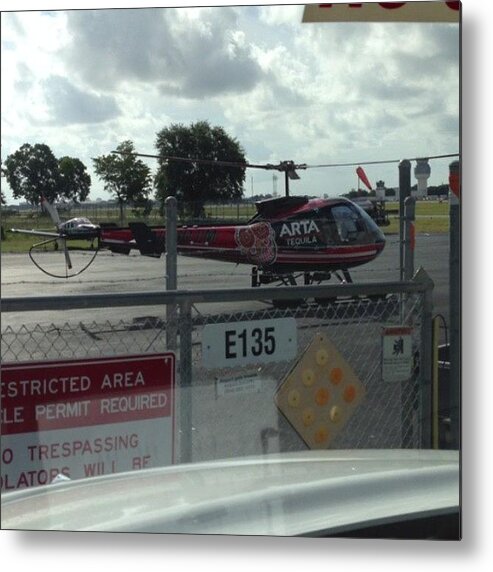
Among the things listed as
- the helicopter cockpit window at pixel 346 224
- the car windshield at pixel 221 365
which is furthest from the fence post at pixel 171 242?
the helicopter cockpit window at pixel 346 224

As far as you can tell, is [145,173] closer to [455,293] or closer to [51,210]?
[51,210]

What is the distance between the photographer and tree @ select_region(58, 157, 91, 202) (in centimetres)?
321

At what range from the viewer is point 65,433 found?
266 centimetres

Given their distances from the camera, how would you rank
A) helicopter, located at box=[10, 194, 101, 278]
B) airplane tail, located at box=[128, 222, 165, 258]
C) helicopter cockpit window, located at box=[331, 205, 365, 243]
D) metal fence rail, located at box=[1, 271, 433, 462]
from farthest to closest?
1. helicopter cockpit window, located at box=[331, 205, 365, 243]
2. airplane tail, located at box=[128, 222, 165, 258]
3. helicopter, located at box=[10, 194, 101, 278]
4. metal fence rail, located at box=[1, 271, 433, 462]

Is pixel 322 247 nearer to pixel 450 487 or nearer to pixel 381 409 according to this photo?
pixel 381 409

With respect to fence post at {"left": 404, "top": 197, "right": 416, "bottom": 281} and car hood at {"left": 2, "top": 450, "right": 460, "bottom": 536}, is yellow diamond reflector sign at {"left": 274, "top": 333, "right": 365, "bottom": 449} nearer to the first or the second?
car hood at {"left": 2, "top": 450, "right": 460, "bottom": 536}

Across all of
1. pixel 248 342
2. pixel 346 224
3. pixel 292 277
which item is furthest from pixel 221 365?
pixel 346 224

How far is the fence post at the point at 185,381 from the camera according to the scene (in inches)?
112

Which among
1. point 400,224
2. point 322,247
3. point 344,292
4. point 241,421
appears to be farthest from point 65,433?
point 322,247

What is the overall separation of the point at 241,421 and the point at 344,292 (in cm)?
62

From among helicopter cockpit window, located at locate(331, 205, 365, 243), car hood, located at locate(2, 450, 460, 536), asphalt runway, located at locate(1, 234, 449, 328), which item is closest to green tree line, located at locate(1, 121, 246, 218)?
asphalt runway, located at locate(1, 234, 449, 328)

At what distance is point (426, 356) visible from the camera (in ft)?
11.0

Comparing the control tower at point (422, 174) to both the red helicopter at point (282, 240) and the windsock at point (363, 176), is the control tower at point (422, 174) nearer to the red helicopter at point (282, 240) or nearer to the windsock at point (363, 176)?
the windsock at point (363, 176)

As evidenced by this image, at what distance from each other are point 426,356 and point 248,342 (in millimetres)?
850
